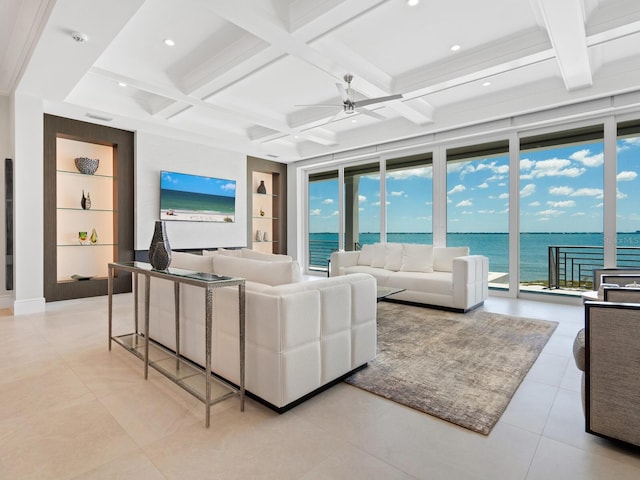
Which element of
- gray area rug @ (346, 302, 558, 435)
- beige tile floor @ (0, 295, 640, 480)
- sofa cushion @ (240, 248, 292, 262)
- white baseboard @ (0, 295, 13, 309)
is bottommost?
beige tile floor @ (0, 295, 640, 480)

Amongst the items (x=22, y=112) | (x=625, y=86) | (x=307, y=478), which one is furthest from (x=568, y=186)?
(x=22, y=112)

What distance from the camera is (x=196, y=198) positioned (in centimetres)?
635

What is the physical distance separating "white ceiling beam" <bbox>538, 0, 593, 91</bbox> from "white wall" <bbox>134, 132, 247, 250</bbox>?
5498mm

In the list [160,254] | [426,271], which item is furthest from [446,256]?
[160,254]

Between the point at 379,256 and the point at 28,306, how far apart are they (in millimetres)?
4912

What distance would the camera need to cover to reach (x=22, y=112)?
420cm

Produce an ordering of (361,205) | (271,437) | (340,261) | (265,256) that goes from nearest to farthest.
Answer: (271,437)
(265,256)
(340,261)
(361,205)

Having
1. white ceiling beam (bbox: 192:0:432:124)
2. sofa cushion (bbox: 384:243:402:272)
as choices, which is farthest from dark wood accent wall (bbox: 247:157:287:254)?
white ceiling beam (bbox: 192:0:432:124)

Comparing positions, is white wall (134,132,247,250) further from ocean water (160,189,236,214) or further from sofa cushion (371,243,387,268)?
sofa cushion (371,243,387,268)

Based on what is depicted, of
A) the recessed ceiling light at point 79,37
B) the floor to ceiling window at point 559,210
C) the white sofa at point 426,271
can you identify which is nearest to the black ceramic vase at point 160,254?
the recessed ceiling light at point 79,37

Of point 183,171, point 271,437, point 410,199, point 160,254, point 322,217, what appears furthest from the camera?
point 322,217

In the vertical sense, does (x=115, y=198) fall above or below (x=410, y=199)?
below

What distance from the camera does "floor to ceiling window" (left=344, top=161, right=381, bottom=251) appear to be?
711 centimetres

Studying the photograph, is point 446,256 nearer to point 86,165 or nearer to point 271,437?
point 271,437
